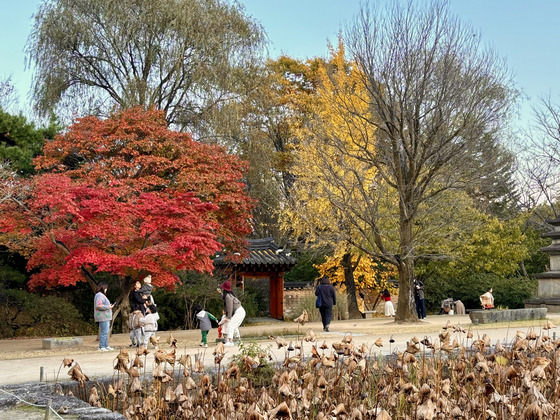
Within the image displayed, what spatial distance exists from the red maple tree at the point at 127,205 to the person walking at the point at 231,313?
274 cm

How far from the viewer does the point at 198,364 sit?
6.21 m

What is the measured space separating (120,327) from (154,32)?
11252 mm

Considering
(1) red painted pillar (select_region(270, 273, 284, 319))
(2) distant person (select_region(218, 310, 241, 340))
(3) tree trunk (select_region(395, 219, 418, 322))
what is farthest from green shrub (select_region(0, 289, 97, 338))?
(3) tree trunk (select_region(395, 219, 418, 322))

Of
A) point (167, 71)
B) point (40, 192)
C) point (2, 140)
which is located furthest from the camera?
point (167, 71)

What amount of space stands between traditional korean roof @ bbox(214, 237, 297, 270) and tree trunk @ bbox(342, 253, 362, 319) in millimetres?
2305

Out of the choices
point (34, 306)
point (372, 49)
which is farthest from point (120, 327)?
point (372, 49)

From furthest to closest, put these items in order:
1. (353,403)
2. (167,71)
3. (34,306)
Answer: (167,71)
(34,306)
(353,403)

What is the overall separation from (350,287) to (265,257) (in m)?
4.23

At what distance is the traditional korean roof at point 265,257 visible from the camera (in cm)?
2828

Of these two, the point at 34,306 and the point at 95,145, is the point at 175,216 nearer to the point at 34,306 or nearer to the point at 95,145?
the point at 95,145

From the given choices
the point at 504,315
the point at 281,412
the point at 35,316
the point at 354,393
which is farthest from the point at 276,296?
the point at 281,412

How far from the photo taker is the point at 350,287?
30.4 m

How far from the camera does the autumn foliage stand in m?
17.4

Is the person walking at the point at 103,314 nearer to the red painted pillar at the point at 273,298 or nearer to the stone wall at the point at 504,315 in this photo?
the stone wall at the point at 504,315
